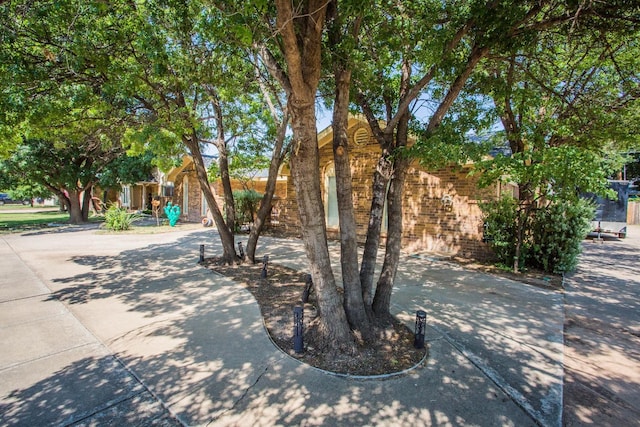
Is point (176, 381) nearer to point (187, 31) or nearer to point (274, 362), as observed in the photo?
point (274, 362)

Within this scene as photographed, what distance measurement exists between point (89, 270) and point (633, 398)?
10.7 metres

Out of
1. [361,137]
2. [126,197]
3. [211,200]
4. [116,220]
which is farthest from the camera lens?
[126,197]

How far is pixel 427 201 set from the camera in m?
10.9

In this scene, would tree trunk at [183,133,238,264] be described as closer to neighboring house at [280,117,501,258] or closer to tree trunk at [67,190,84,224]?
neighboring house at [280,117,501,258]

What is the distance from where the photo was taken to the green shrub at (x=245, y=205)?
1645cm

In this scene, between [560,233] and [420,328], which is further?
[560,233]

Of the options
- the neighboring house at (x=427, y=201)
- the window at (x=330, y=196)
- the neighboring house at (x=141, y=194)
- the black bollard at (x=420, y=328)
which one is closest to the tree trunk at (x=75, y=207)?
the neighboring house at (x=141, y=194)

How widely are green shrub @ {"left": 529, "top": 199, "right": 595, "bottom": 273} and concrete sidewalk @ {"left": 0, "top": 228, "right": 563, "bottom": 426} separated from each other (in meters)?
1.88

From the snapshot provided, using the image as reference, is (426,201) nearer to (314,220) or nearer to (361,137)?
(361,137)

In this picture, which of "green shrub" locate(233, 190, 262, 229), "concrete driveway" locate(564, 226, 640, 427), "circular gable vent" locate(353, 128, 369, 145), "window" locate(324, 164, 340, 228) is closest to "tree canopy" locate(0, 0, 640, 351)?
"concrete driveway" locate(564, 226, 640, 427)

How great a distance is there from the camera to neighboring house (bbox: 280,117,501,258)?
395 inches

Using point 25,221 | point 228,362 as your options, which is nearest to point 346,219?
point 228,362

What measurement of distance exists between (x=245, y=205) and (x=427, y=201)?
9.48m

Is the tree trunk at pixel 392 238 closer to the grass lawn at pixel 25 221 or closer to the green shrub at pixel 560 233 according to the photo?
the green shrub at pixel 560 233
